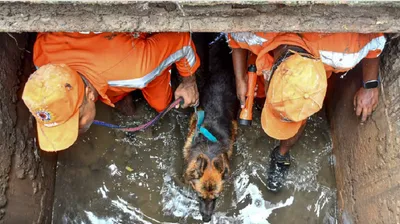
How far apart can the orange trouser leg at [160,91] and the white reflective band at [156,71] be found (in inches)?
14.7

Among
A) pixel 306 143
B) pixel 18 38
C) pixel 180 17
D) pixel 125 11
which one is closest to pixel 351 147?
pixel 306 143

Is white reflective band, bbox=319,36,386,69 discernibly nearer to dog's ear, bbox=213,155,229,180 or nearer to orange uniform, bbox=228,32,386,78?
orange uniform, bbox=228,32,386,78

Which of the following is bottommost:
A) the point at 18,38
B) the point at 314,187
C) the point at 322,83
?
the point at 314,187

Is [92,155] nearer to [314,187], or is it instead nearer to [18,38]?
[18,38]

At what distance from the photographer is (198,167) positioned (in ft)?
13.1

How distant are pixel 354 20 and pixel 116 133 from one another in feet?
10.1

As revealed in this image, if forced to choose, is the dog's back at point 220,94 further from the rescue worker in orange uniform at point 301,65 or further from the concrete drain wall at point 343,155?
the concrete drain wall at point 343,155

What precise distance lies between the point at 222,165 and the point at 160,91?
101 cm

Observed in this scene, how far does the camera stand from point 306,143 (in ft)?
15.9

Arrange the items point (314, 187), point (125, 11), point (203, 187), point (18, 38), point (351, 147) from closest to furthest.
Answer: point (125, 11)
point (18, 38)
point (203, 187)
point (351, 147)
point (314, 187)

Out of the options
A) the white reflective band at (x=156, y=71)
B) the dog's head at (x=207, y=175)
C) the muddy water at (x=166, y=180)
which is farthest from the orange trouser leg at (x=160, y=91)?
the dog's head at (x=207, y=175)

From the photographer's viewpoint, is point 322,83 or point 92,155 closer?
point 322,83

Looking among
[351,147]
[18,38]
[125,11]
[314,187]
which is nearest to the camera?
[125,11]

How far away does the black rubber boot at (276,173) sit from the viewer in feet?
15.2
